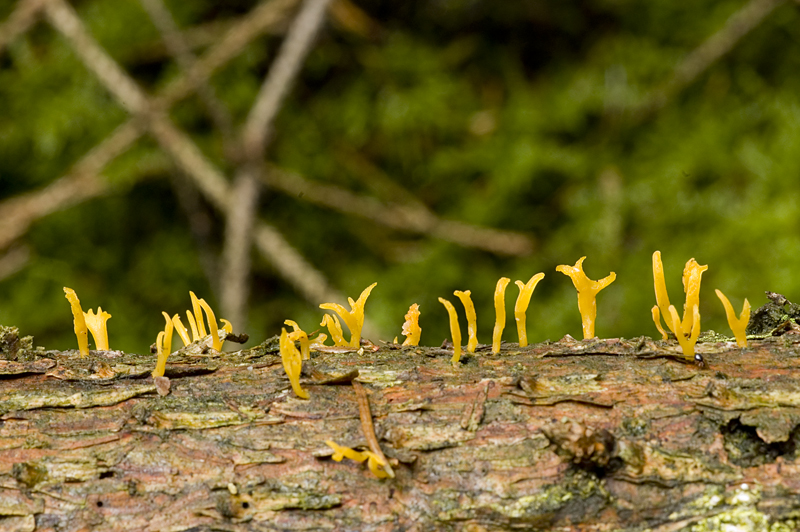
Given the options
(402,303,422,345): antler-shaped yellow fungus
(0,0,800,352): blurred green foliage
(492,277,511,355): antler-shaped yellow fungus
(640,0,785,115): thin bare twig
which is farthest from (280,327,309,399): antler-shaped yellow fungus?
(640,0,785,115): thin bare twig

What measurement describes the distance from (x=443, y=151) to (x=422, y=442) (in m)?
2.57

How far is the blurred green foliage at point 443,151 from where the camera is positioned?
138 inches

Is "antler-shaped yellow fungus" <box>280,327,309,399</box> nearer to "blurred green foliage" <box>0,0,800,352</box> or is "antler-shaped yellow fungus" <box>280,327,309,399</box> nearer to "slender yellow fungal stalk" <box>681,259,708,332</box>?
"slender yellow fungal stalk" <box>681,259,708,332</box>

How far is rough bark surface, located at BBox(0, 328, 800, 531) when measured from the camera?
148cm

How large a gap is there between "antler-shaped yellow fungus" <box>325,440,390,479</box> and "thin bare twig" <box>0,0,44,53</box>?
3.20 metres

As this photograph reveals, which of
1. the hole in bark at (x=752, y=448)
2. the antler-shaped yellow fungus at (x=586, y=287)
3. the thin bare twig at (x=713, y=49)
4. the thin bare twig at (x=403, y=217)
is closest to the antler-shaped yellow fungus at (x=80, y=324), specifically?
the antler-shaped yellow fungus at (x=586, y=287)

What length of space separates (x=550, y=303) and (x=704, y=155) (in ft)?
3.72

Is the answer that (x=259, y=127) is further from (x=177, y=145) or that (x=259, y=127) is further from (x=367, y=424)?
(x=367, y=424)

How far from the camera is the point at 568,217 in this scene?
367 centimetres

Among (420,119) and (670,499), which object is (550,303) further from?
(670,499)

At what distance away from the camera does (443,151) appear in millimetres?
3918

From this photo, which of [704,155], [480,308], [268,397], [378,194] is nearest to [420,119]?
[378,194]

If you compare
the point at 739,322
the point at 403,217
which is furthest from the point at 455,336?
the point at 403,217

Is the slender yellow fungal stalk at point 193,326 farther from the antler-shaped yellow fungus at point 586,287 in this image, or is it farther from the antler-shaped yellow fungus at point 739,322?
the antler-shaped yellow fungus at point 739,322
